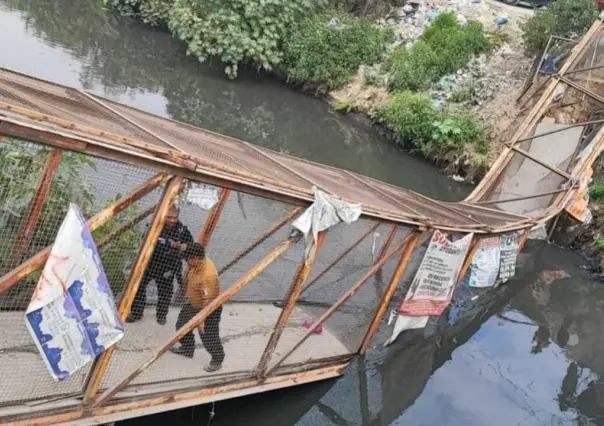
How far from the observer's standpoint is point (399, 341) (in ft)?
25.0

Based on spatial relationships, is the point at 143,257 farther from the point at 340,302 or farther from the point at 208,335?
the point at 340,302

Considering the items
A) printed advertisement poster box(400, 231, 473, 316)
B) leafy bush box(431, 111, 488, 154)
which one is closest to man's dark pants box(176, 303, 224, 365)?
printed advertisement poster box(400, 231, 473, 316)

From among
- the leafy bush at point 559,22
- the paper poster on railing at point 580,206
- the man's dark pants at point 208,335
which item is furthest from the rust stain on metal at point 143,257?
the leafy bush at point 559,22

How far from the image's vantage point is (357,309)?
6.66m

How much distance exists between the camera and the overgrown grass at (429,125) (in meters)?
13.3

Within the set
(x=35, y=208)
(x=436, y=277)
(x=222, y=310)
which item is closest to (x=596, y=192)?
(x=436, y=277)

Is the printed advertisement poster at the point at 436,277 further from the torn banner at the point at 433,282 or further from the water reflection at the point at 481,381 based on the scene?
the water reflection at the point at 481,381

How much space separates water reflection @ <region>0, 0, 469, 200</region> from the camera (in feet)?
46.0

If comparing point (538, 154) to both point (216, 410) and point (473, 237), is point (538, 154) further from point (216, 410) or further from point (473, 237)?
point (216, 410)

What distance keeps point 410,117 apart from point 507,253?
6006mm

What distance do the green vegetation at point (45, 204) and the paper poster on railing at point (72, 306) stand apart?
171 centimetres

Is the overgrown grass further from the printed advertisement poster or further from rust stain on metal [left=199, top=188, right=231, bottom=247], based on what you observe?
rust stain on metal [left=199, top=188, right=231, bottom=247]

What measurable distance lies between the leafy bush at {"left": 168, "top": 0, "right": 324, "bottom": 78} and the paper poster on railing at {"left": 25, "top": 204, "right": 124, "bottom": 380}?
42.8ft

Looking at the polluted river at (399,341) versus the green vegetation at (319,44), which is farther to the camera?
the green vegetation at (319,44)
